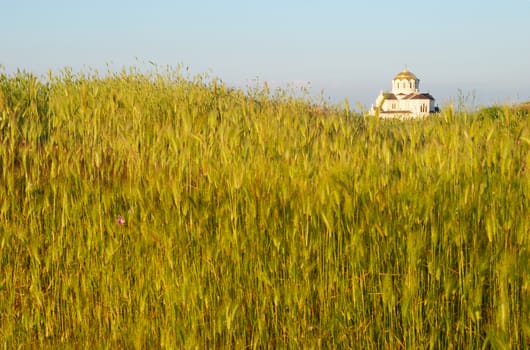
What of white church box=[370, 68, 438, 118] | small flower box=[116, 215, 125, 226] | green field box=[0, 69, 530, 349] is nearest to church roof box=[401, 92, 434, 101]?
white church box=[370, 68, 438, 118]

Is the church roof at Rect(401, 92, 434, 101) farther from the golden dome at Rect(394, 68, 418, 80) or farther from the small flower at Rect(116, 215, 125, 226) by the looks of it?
the small flower at Rect(116, 215, 125, 226)

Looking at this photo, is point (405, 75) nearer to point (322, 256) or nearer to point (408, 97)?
point (408, 97)

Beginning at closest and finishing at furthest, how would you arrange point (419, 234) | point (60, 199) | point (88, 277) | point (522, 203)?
point (419, 234), point (522, 203), point (88, 277), point (60, 199)

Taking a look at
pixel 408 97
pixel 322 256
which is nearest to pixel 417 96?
pixel 408 97

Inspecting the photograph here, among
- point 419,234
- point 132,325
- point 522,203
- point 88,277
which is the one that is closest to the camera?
point 419,234

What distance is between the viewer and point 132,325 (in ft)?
10.0

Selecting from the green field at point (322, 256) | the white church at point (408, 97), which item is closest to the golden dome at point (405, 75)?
the white church at point (408, 97)

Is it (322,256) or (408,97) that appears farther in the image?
(408,97)

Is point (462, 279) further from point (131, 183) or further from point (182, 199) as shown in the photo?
point (131, 183)

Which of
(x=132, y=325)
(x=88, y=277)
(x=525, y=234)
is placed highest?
(x=525, y=234)

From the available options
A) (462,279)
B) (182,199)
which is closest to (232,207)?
(182,199)

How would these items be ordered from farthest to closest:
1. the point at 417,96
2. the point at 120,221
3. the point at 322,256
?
the point at 417,96 → the point at 120,221 → the point at 322,256

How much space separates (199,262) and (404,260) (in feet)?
3.28

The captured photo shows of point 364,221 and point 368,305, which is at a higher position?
point 364,221
